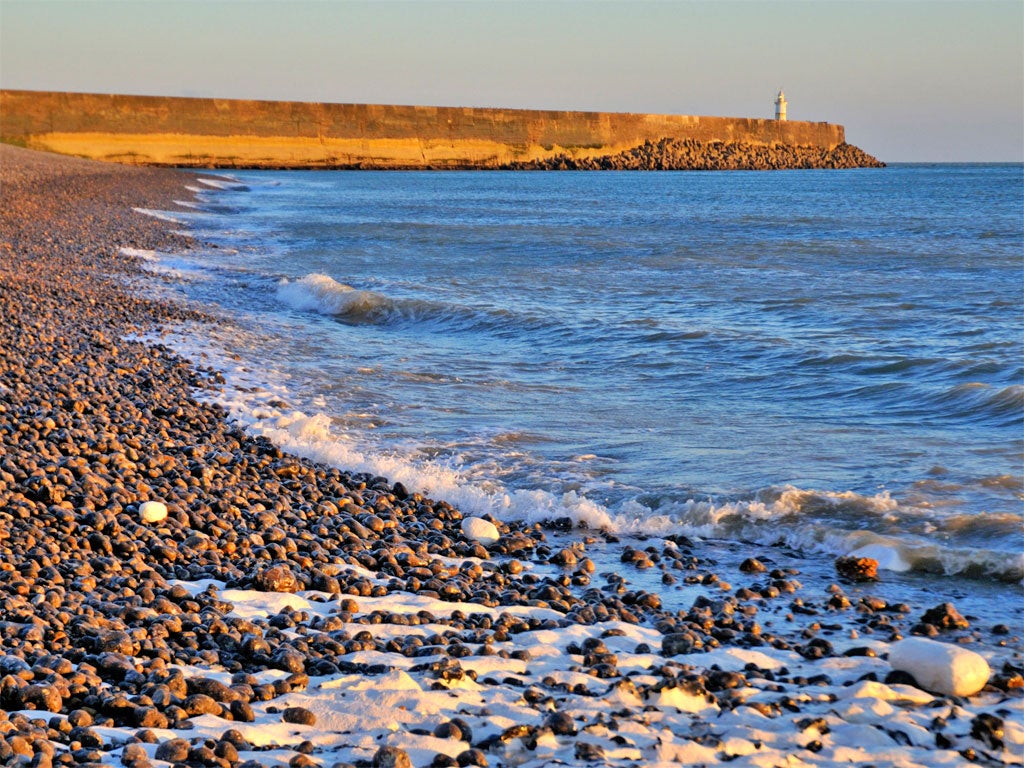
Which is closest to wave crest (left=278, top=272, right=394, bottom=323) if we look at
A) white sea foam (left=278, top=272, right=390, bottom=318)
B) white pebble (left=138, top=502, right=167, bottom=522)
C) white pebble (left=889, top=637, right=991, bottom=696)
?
white sea foam (left=278, top=272, right=390, bottom=318)

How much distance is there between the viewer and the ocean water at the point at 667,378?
5.22m

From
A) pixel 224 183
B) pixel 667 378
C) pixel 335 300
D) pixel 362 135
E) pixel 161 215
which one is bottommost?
pixel 667 378

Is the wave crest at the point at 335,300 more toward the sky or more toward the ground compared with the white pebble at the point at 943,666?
more toward the sky

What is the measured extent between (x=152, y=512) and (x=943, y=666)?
3.13 meters

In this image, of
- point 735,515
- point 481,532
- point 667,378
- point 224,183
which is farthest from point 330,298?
point 224,183

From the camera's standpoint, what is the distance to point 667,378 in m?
8.59

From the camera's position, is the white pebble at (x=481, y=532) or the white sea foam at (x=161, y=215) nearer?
the white pebble at (x=481, y=532)

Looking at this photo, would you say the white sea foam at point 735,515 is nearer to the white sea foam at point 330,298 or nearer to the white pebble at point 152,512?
the white pebble at point 152,512

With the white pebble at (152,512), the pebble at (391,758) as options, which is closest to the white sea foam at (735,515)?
the white pebble at (152,512)

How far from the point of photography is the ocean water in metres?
5.22

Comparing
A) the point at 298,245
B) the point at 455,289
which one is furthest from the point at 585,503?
the point at 298,245

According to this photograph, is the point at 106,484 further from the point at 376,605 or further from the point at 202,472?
the point at 376,605

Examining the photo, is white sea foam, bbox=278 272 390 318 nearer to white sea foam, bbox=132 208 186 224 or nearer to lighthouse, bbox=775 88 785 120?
white sea foam, bbox=132 208 186 224

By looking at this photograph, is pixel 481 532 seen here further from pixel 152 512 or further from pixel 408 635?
pixel 152 512
